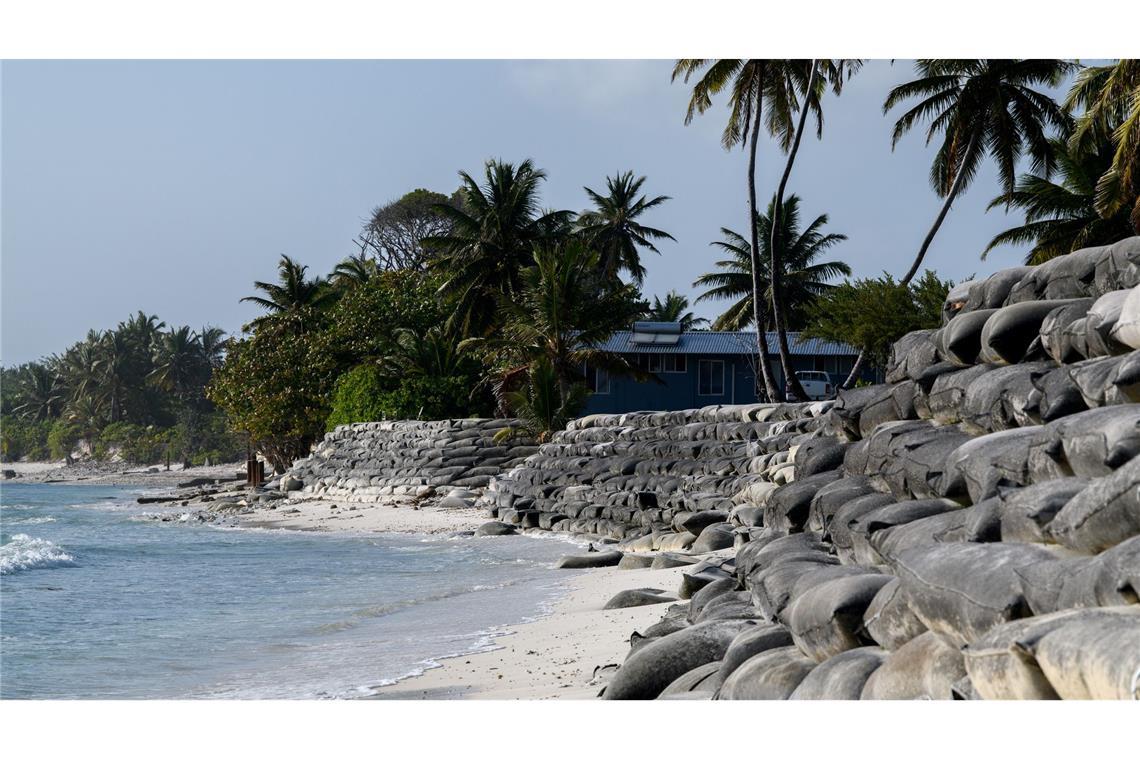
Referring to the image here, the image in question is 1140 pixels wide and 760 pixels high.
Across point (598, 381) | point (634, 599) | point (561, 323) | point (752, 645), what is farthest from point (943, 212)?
point (752, 645)

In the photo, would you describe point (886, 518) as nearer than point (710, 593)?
Yes

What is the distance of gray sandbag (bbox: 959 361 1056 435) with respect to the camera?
497cm

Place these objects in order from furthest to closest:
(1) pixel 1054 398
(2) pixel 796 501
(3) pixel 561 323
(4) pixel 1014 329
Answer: (3) pixel 561 323 → (2) pixel 796 501 → (4) pixel 1014 329 → (1) pixel 1054 398

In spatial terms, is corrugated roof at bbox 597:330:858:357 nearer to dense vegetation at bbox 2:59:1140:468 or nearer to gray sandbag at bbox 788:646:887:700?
dense vegetation at bbox 2:59:1140:468

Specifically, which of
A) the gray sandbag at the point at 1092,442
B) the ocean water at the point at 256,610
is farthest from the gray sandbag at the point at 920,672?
the ocean water at the point at 256,610

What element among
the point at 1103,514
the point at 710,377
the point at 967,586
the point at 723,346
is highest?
the point at 723,346

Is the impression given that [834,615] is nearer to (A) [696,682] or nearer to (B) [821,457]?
(A) [696,682]

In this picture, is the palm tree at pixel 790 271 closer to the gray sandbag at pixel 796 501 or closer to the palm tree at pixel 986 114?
the palm tree at pixel 986 114

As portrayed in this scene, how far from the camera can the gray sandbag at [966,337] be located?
5945 mm

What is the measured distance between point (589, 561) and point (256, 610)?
3614 millimetres

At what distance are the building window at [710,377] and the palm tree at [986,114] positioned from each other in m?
10.3

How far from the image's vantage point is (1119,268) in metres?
5.17

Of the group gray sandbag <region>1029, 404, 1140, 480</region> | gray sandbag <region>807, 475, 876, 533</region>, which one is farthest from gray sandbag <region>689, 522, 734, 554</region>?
gray sandbag <region>1029, 404, 1140, 480</region>

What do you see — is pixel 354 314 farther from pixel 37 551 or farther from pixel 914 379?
pixel 914 379
